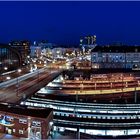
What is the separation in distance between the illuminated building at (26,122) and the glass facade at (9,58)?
33.1 meters

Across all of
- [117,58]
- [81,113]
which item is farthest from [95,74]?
[81,113]

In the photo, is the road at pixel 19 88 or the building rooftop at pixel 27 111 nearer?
the building rooftop at pixel 27 111

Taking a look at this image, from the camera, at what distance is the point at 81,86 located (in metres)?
33.5

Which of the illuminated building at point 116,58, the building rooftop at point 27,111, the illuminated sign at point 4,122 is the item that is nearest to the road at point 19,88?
the building rooftop at point 27,111

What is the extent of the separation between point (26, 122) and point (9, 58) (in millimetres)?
35658

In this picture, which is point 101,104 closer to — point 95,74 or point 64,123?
point 64,123

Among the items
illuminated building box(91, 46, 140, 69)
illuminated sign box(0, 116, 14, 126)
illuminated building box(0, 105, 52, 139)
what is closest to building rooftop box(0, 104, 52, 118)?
illuminated building box(0, 105, 52, 139)

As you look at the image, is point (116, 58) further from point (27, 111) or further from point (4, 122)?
point (4, 122)

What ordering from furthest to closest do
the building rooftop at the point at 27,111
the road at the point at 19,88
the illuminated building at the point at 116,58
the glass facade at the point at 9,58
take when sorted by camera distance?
1. the illuminated building at the point at 116,58
2. the glass facade at the point at 9,58
3. the road at the point at 19,88
4. the building rooftop at the point at 27,111

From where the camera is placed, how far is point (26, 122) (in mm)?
15812

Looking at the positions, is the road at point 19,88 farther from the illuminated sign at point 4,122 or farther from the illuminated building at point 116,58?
the illuminated building at point 116,58

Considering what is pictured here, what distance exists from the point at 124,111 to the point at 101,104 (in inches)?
66.0

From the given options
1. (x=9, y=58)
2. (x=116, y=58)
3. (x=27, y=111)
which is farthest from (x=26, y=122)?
(x=116, y=58)

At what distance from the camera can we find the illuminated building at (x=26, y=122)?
1542 cm
